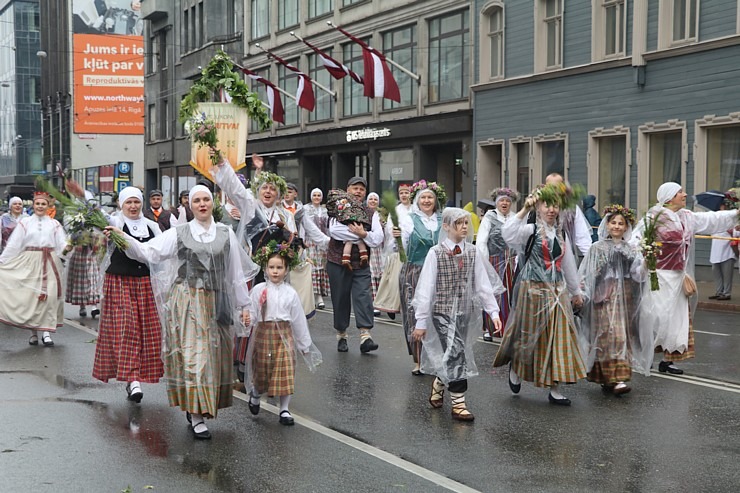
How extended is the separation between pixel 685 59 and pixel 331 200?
13006mm

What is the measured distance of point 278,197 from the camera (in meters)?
12.0

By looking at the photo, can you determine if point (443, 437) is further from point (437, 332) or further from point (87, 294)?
point (87, 294)

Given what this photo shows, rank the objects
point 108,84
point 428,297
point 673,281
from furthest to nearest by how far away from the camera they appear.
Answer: point 108,84
point 673,281
point 428,297

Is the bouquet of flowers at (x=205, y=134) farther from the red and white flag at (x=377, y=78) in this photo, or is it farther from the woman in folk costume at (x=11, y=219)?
the red and white flag at (x=377, y=78)

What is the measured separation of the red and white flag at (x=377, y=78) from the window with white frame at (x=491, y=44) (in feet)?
8.15

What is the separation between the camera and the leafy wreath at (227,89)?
9945mm

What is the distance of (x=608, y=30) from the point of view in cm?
2530

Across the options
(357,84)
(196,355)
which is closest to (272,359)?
(196,355)

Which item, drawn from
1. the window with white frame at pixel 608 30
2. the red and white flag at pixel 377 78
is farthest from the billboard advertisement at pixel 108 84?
the window with white frame at pixel 608 30

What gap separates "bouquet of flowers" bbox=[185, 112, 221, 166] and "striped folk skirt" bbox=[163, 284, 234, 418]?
1087 millimetres

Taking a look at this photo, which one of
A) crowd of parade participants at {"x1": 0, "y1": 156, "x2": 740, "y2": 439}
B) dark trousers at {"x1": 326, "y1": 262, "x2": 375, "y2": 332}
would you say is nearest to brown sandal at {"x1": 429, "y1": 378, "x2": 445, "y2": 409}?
crowd of parade participants at {"x1": 0, "y1": 156, "x2": 740, "y2": 439}

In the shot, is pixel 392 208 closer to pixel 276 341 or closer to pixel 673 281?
pixel 673 281

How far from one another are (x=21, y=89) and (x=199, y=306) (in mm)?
100638

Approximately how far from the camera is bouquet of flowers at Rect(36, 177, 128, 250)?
8500 millimetres
